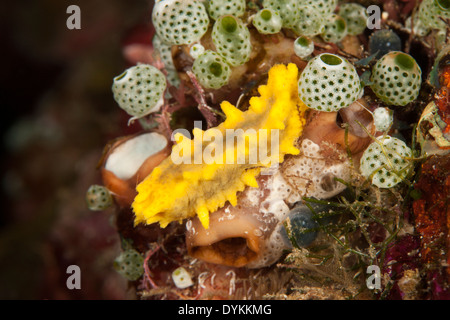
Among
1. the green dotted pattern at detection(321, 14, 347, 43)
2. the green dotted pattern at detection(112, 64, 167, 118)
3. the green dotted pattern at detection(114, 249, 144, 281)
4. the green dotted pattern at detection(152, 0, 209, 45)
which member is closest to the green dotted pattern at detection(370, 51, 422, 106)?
the green dotted pattern at detection(321, 14, 347, 43)

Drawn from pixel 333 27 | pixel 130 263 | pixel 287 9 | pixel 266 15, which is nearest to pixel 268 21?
pixel 266 15

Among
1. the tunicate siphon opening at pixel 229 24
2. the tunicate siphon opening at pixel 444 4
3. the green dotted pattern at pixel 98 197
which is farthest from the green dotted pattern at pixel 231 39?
the green dotted pattern at pixel 98 197

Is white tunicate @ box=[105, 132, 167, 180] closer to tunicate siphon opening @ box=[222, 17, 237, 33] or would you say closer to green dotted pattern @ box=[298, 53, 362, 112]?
tunicate siphon opening @ box=[222, 17, 237, 33]

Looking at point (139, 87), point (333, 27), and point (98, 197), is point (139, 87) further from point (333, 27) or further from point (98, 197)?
point (333, 27)

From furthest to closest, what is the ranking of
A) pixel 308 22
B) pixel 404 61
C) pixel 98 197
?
pixel 98 197 < pixel 308 22 < pixel 404 61

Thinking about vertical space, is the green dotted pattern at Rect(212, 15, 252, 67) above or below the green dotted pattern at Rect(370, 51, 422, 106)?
above

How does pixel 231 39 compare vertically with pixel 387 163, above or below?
above

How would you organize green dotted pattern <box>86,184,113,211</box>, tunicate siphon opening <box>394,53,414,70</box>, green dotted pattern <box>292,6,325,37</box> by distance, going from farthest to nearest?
green dotted pattern <box>86,184,113,211</box> → green dotted pattern <box>292,6,325,37</box> → tunicate siphon opening <box>394,53,414,70</box>
